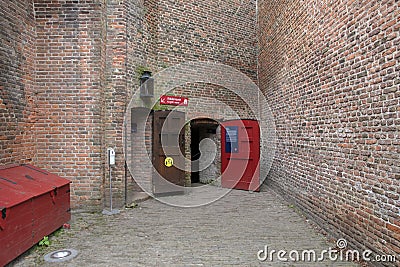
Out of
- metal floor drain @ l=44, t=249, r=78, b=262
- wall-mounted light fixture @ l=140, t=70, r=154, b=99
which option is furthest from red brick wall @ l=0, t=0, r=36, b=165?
wall-mounted light fixture @ l=140, t=70, r=154, b=99

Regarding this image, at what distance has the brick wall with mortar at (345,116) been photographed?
142 inches

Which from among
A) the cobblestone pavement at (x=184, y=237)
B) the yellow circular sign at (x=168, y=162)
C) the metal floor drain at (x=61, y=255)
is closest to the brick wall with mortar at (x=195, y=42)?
the yellow circular sign at (x=168, y=162)

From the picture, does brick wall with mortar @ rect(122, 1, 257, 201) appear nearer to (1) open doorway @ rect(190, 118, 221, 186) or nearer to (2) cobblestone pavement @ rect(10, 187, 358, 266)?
(1) open doorway @ rect(190, 118, 221, 186)

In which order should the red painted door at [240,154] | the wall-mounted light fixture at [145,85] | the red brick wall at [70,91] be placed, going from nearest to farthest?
the red brick wall at [70,91], the wall-mounted light fixture at [145,85], the red painted door at [240,154]

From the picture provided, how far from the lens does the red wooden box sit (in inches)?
148

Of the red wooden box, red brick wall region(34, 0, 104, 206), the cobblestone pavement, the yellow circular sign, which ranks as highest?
red brick wall region(34, 0, 104, 206)

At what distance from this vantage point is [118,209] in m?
6.87

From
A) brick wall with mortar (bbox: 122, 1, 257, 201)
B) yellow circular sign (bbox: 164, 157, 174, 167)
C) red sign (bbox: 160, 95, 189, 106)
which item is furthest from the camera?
red sign (bbox: 160, 95, 189, 106)

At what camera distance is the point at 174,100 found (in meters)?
8.79

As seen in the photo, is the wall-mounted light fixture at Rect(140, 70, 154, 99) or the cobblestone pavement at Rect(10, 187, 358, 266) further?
the wall-mounted light fixture at Rect(140, 70, 154, 99)

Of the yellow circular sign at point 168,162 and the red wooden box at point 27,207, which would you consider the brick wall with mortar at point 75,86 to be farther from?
the yellow circular sign at point 168,162

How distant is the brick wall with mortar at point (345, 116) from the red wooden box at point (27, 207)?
4421 millimetres

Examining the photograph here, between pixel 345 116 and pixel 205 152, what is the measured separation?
693 cm

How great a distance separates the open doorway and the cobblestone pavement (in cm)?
336
